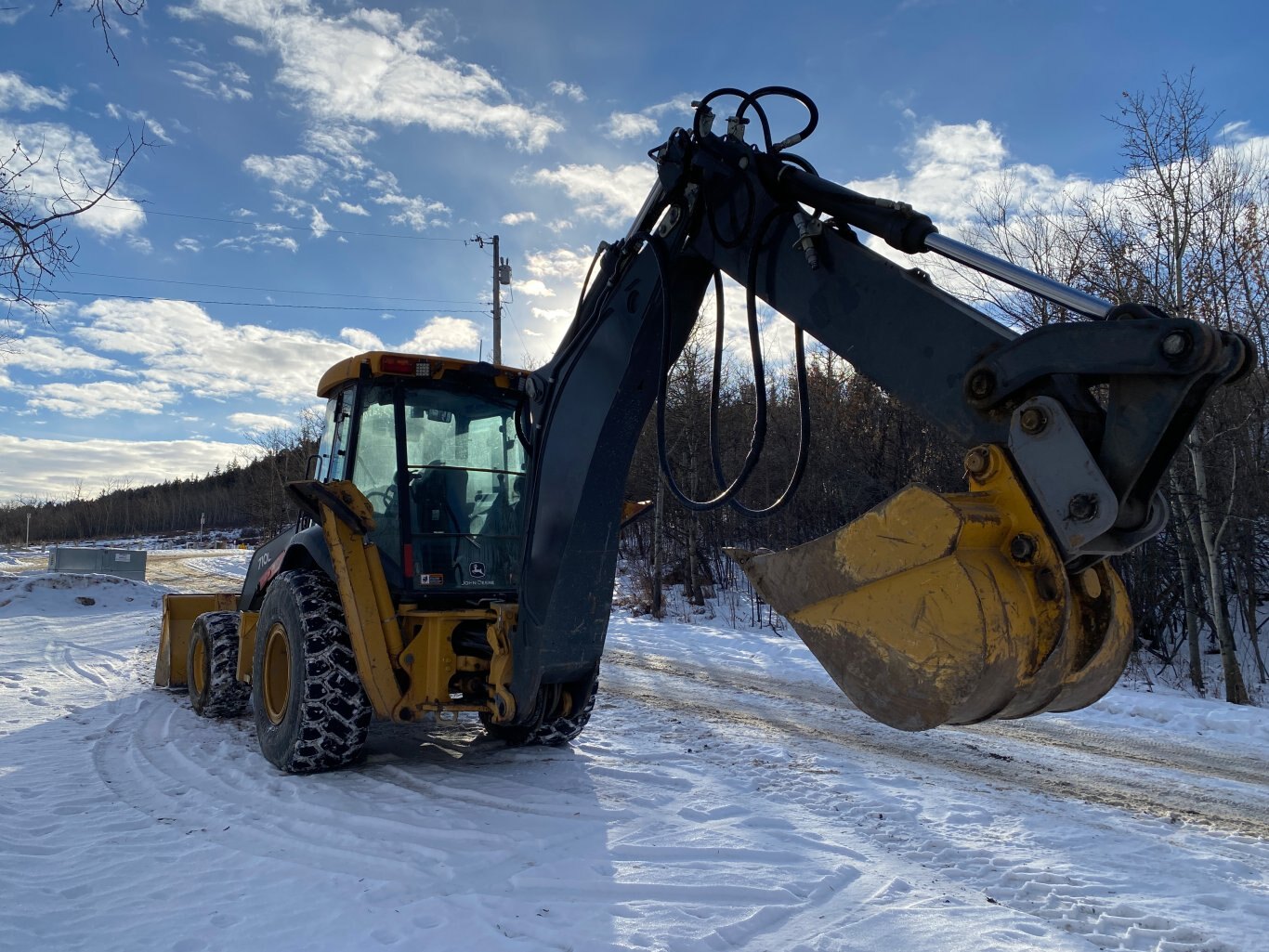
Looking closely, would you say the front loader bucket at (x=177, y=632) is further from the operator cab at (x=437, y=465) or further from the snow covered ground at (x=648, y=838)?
the operator cab at (x=437, y=465)

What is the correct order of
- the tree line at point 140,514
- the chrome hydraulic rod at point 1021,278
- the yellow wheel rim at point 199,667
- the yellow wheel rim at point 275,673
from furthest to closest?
the tree line at point 140,514, the yellow wheel rim at point 199,667, the yellow wheel rim at point 275,673, the chrome hydraulic rod at point 1021,278

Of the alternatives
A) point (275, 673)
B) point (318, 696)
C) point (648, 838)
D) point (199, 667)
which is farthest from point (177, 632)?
point (648, 838)

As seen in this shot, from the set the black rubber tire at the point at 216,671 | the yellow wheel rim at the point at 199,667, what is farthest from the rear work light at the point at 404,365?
the yellow wheel rim at the point at 199,667

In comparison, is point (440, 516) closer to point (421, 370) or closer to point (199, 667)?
point (421, 370)

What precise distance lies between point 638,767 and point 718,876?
1887 mm

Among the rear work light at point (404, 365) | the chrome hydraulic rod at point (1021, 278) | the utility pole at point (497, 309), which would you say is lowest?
the chrome hydraulic rod at point (1021, 278)

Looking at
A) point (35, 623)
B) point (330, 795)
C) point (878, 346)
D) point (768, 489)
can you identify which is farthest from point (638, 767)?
point (768, 489)

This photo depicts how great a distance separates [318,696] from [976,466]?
13.4 feet

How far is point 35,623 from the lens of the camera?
14.2m

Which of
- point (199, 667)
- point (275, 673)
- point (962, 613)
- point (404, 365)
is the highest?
point (404, 365)

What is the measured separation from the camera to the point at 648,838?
4180 millimetres

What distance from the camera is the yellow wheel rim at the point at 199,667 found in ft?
24.1

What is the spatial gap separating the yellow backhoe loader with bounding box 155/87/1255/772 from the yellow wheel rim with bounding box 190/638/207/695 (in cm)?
7

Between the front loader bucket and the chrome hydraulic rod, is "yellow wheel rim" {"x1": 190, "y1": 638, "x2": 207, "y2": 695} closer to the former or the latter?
the front loader bucket
